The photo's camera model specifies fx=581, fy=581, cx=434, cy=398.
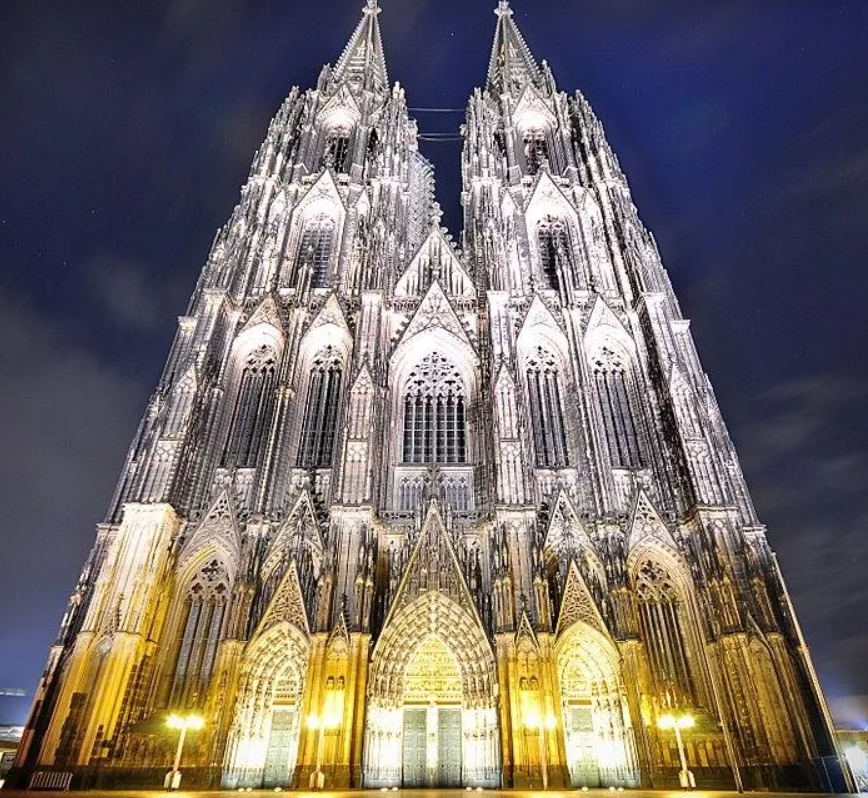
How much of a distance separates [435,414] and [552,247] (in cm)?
1363

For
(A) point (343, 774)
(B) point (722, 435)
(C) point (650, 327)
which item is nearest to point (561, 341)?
(C) point (650, 327)

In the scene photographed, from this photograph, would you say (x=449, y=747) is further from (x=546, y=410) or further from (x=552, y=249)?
(x=552, y=249)

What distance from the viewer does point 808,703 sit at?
736 inches

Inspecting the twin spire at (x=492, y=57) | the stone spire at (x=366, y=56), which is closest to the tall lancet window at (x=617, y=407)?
the twin spire at (x=492, y=57)

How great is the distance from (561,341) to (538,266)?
Answer: 6.15m

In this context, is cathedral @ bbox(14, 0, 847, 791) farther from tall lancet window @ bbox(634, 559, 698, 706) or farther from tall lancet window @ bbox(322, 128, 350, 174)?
tall lancet window @ bbox(322, 128, 350, 174)

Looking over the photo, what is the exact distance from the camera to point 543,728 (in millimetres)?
17750

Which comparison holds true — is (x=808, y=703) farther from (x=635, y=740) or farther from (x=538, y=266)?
(x=538, y=266)

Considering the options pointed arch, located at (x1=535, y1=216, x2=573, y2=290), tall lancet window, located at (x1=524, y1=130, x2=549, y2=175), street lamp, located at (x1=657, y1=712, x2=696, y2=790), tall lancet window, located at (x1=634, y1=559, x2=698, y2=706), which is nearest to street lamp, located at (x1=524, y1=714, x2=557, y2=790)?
street lamp, located at (x1=657, y1=712, x2=696, y2=790)

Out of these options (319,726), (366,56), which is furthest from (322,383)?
(366,56)

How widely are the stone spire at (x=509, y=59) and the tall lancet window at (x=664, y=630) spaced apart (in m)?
38.1

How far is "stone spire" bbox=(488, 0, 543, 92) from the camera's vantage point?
4608cm

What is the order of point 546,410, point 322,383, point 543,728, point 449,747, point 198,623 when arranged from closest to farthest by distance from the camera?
point 543,728, point 449,747, point 198,623, point 546,410, point 322,383

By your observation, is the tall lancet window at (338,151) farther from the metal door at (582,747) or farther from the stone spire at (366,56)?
the metal door at (582,747)
